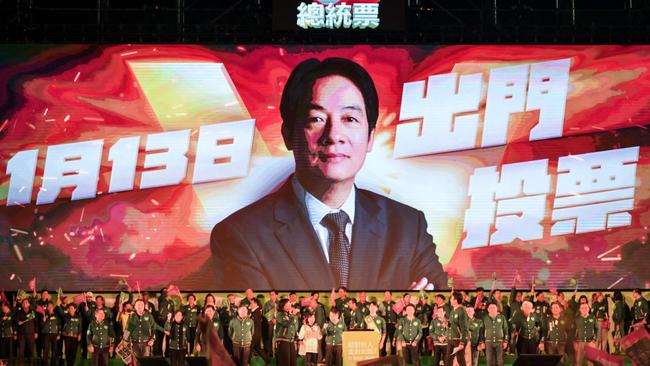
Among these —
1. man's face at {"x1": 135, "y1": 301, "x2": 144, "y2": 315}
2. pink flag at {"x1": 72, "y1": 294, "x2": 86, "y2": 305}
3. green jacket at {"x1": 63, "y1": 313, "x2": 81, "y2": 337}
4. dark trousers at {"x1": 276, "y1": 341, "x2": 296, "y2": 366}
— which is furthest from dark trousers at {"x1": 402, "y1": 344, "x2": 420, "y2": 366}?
pink flag at {"x1": 72, "y1": 294, "x2": 86, "y2": 305}

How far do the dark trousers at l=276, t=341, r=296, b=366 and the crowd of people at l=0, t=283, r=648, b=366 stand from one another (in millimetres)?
16

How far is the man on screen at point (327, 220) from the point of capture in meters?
18.4

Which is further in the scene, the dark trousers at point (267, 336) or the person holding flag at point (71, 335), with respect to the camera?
the dark trousers at point (267, 336)

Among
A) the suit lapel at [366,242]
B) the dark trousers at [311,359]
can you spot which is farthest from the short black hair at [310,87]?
the dark trousers at [311,359]

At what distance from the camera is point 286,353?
1634 cm

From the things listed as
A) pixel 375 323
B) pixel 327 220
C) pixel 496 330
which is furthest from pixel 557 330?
pixel 327 220

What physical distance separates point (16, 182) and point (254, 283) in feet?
15.4

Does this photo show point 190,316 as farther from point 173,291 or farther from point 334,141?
point 334,141

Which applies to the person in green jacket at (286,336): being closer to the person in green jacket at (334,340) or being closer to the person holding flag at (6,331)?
the person in green jacket at (334,340)

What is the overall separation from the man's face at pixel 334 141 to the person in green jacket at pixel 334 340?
323cm

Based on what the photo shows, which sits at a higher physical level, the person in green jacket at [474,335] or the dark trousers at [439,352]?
the person in green jacket at [474,335]
